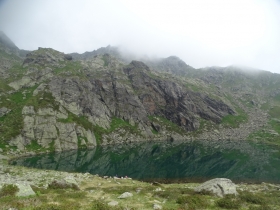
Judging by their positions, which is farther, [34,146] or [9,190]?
[34,146]

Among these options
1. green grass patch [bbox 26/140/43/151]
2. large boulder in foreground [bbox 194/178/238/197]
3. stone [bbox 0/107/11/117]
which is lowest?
green grass patch [bbox 26/140/43/151]

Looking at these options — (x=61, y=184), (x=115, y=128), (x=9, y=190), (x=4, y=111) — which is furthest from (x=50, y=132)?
(x=9, y=190)

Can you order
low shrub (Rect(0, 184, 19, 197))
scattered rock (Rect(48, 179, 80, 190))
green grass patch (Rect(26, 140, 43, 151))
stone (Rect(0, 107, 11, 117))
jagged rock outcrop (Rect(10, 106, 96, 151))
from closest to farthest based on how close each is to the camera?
low shrub (Rect(0, 184, 19, 197)), scattered rock (Rect(48, 179, 80, 190)), green grass patch (Rect(26, 140, 43, 151)), jagged rock outcrop (Rect(10, 106, 96, 151)), stone (Rect(0, 107, 11, 117))

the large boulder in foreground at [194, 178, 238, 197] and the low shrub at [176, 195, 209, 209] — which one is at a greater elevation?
the low shrub at [176, 195, 209, 209]

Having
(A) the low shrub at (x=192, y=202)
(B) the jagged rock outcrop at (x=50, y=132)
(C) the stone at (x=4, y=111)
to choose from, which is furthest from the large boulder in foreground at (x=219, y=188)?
(C) the stone at (x=4, y=111)

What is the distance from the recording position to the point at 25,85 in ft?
580

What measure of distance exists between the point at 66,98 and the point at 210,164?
126 m

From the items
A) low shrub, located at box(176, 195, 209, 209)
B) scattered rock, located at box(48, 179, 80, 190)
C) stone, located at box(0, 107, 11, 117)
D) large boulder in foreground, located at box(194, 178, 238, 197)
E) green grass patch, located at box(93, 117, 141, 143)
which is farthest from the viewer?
green grass patch, located at box(93, 117, 141, 143)

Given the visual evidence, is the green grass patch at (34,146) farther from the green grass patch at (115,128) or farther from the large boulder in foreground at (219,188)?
the large boulder in foreground at (219,188)

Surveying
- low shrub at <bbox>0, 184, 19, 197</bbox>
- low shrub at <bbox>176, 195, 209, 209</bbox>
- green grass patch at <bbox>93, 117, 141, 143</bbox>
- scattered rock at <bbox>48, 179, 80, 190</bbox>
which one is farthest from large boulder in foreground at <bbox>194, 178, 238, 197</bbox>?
green grass patch at <bbox>93, 117, 141, 143</bbox>

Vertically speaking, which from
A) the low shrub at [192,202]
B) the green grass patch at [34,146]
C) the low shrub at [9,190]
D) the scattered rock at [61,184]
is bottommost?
the green grass patch at [34,146]

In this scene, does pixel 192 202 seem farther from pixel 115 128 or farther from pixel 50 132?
pixel 115 128

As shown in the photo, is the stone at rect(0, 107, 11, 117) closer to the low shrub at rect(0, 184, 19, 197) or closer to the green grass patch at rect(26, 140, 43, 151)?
the green grass patch at rect(26, 140, 43, 151)

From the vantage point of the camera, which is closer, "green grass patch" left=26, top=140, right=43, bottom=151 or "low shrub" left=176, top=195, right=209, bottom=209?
"low shrub" left=176, top=195, right=209, bottom=209
